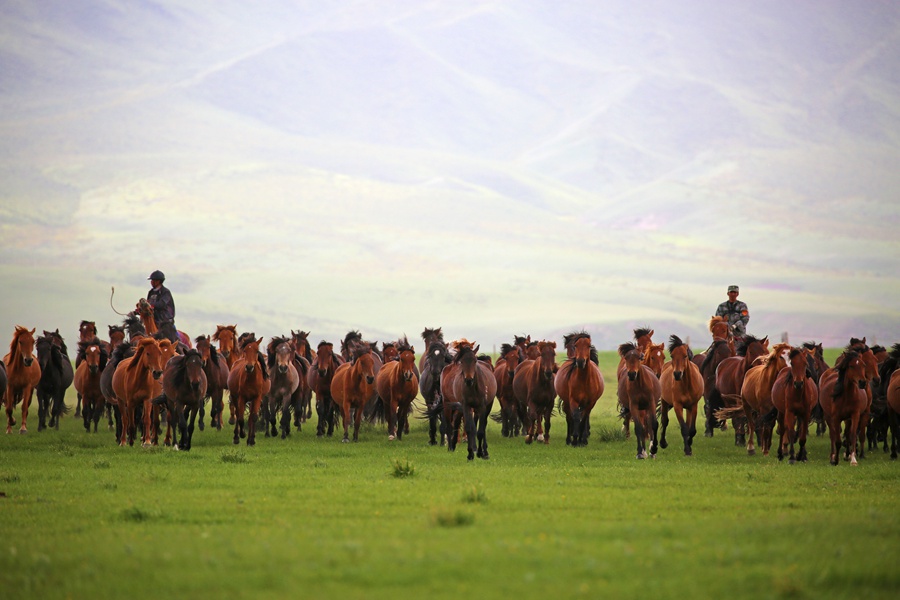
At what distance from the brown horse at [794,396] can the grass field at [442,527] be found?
108cm

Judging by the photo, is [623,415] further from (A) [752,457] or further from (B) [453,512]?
(B) [453,512]

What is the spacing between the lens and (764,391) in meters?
20.8

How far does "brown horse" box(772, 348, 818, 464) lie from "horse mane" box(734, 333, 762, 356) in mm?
3494

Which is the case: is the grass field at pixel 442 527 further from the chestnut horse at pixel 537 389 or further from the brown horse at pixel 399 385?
the brown horse at pixel 399 385

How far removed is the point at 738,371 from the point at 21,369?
16947mm

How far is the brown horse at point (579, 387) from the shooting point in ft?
72.1

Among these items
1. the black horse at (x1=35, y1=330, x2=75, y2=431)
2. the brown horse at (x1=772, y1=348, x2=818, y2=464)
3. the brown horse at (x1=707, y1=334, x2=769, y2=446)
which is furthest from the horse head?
the black horse at (x1=35, y1=330, x2=75, y2=431)

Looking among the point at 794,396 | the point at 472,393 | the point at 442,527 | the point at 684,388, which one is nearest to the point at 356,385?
the point at 472,393

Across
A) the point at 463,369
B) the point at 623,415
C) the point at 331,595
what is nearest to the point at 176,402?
the point at 463,369

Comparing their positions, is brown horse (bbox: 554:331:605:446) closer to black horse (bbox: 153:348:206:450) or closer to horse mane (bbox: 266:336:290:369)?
horse mane (bbox: 266:336:290:369)

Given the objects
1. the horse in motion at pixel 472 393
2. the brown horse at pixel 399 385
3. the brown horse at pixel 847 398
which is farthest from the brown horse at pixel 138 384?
the brown horse at pixel 847 398

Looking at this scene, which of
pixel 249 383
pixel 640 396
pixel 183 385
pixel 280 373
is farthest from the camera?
pixel 280 373

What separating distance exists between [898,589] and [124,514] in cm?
859

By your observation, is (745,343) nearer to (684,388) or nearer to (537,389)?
(684,388)
